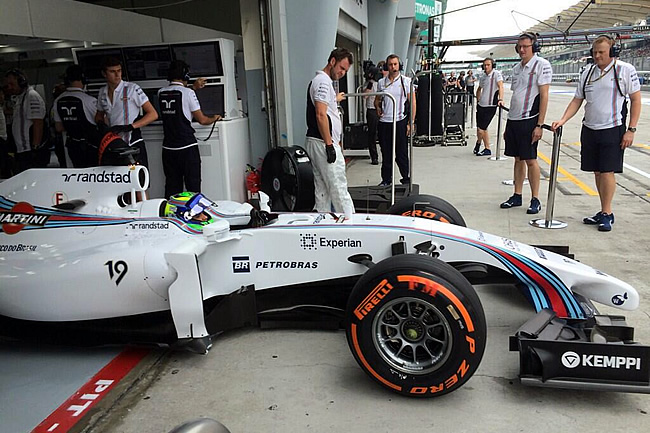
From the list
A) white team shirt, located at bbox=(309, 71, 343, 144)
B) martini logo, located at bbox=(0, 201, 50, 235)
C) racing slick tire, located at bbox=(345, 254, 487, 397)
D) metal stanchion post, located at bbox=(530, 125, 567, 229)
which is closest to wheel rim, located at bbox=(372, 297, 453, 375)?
racing slick tire, located at bbox=(345, 254, 487, 397)

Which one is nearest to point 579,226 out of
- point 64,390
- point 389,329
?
point 389,329

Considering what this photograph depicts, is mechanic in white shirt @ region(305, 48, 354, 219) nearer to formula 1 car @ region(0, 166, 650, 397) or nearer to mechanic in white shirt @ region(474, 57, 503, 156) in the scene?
formula 1 car @ region(0, 166, 650, 397)

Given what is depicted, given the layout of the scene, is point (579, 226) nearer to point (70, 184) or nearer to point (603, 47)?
point (603, 47)

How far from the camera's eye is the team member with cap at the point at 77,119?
5996mm

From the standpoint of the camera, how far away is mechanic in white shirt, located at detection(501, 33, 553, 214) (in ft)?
19.4

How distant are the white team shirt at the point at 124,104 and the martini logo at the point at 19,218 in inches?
88.6

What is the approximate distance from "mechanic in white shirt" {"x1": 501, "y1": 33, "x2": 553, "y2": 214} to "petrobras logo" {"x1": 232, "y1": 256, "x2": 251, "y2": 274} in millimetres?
3937

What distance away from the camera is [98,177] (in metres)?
3.66

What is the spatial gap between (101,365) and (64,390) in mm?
299

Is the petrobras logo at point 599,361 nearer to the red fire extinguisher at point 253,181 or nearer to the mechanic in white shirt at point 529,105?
the mechanic in white shirt at point 529,105

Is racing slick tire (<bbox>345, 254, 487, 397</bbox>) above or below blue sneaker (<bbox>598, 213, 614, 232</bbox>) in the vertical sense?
above

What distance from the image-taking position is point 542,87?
5918 millimetres

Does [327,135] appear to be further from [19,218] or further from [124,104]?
[19,218]

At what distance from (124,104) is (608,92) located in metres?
5.00
